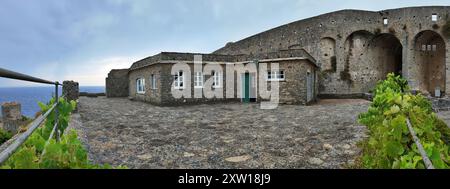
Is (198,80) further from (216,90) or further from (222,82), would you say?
(222,82)

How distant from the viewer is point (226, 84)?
801 inches

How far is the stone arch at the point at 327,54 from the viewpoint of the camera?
1147 inches

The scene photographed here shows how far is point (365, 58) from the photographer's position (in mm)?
29844

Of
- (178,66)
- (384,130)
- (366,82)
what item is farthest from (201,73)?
(366,82)

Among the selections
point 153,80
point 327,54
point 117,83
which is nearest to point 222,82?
point 153,80

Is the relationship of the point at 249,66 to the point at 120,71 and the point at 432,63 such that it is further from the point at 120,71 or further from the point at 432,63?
the point at 432,63

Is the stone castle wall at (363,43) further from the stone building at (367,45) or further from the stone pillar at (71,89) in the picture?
the stone pillar at (71,89)

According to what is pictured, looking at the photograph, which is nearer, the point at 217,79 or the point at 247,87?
the point at 217,79

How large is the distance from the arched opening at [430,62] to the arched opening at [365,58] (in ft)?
8.86

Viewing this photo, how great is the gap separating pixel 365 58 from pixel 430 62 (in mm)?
7865

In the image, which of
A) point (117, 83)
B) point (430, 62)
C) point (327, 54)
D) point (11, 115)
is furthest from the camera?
point (430, 62)

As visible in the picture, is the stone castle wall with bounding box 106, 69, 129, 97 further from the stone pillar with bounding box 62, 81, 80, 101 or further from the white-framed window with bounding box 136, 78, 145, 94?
the stone pillar with bounding box 62, 81, 80, 101

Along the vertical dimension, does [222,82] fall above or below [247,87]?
above

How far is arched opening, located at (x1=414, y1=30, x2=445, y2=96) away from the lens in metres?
29.7
